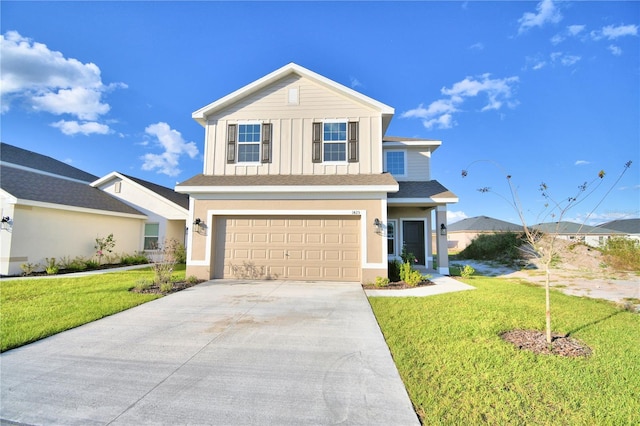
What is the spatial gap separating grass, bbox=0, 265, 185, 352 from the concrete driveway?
1.42 feet

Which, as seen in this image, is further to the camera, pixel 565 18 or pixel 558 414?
pixel 565 18

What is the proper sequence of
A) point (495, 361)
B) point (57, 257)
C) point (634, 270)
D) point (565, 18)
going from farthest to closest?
point (634, 270) → point (57, 257) → point (565, 18) → point (495, 361)

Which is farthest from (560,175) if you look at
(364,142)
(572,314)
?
(364,142)

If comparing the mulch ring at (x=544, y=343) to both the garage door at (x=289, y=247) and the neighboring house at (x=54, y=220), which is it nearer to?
the garage door at (x=289, y=247)

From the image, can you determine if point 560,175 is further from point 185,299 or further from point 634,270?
point 634,270

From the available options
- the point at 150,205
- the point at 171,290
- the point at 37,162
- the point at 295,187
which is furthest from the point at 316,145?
the point at 37,162

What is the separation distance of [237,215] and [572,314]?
31.9 feet

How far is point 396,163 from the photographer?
43.0ft

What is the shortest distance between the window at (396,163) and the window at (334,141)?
3.69m

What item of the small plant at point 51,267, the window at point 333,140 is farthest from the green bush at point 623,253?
the small plant at point 51,267

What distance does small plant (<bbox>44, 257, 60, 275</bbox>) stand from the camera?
11.0 metres

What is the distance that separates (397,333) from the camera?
4.61 meters

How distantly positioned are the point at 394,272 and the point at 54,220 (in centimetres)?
1514

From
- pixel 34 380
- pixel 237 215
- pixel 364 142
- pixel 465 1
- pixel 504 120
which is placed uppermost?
pixel 465 1
